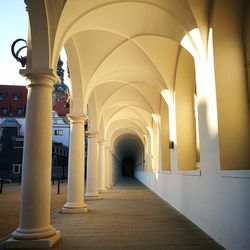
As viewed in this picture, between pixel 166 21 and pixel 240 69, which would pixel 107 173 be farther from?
pixel 240 69

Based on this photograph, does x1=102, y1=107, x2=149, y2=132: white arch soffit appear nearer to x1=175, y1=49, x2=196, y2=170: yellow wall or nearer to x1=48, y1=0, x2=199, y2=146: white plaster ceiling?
x1=48, y1=0, x2=199, y2=146: white plaster ceiling

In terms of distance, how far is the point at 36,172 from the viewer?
6.08 m

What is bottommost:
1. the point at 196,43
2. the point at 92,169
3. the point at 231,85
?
the point at 92,169

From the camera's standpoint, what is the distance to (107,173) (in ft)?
78.4

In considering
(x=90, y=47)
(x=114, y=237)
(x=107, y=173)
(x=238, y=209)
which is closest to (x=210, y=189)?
(x=238, y=209)

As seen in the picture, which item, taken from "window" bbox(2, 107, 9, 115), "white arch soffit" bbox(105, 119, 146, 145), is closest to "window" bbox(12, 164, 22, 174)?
"window" bbox(2, 107, 9, 115)

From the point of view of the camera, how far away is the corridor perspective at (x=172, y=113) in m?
6.02

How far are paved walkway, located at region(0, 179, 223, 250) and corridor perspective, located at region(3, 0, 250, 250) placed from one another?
0.03m

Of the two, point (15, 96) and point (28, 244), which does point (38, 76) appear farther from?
point (15, 96)

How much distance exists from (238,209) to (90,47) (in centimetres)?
756

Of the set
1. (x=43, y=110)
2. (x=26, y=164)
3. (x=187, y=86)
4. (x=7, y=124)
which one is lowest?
(x=26, y=164)

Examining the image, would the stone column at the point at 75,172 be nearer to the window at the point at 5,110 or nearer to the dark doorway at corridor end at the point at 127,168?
the window at the point at 5,110

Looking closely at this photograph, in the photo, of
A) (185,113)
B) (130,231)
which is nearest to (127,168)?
(185,113)

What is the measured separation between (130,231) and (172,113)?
5378mm
